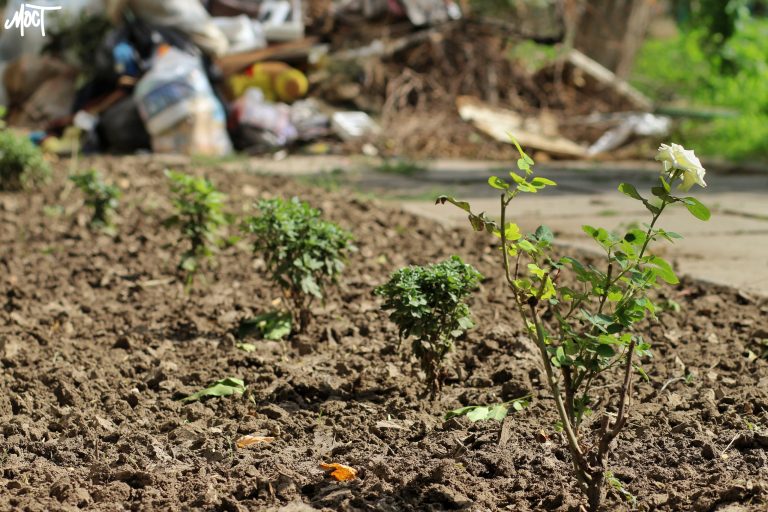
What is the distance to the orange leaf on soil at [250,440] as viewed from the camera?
8.19 ft

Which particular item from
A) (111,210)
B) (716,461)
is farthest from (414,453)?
(111,210)

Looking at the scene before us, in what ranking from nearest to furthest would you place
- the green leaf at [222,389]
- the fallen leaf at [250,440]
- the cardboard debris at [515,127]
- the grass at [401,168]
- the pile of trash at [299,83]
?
1. the fallen leaf at [250,440]
2. the green leaf at [222,389]
3. the grass at [401,168]
4. the pile of trash at [299,83]
5. the cardboard debris at [515,127]

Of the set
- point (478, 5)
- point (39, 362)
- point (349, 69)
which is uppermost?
point (478, 5)

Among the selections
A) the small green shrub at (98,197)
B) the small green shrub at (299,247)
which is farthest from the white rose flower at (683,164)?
the small green shrub at (98,197)

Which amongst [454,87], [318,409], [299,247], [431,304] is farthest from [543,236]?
[454,87]

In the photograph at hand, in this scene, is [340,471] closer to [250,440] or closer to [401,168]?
[250,440]

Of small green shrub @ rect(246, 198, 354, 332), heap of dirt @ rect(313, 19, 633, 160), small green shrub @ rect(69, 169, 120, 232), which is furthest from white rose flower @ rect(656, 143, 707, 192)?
heap of dirt @ rect(313, 19, 633, 160)

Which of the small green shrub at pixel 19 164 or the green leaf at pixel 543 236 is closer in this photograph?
the green leaf at pixel 543 236

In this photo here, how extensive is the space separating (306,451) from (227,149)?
5925 millimetres

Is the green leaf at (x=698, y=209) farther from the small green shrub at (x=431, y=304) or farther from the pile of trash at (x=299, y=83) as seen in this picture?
the pile of trash at (x=299, y=83)

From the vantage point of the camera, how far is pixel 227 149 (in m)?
8.14

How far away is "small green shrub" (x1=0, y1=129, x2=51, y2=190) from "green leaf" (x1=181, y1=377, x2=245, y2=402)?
139 inches

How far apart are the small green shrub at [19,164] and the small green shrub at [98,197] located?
3.73ft

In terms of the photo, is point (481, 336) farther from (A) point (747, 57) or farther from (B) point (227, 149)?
(A) point (747, 57)
